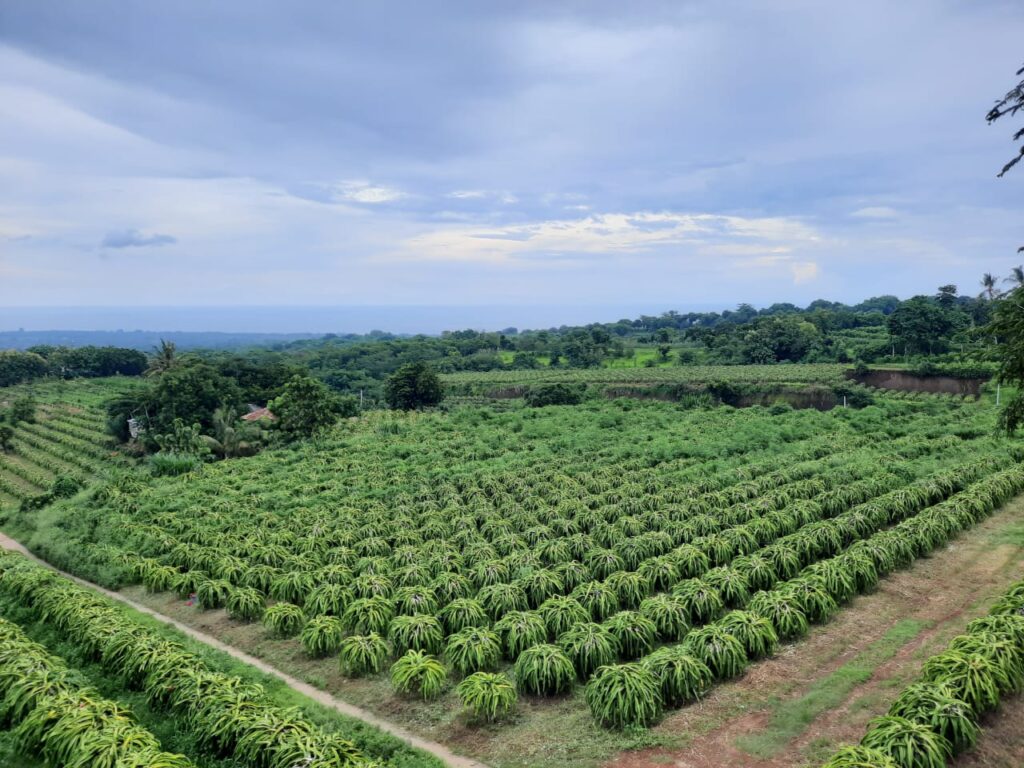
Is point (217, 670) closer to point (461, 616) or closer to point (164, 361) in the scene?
point (461, 616)

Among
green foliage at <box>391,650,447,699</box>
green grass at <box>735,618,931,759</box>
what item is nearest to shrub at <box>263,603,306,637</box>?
green foliage at <box>391,650,447,699</box>

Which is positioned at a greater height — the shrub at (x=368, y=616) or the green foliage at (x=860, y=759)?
the green foliage at (x=860, y=759)

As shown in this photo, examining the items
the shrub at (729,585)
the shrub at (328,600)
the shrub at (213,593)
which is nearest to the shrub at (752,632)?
the shrub at (729,585)

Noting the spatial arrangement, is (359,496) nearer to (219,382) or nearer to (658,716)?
(658,716)

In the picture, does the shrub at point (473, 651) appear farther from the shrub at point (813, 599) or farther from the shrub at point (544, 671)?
the shrub at point (813, 599)

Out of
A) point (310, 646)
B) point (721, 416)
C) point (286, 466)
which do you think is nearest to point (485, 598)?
point (310, 646)

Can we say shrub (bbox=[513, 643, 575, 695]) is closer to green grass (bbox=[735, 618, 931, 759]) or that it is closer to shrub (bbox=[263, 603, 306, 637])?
green grass (bbox=[735, 618, 931, 759])
